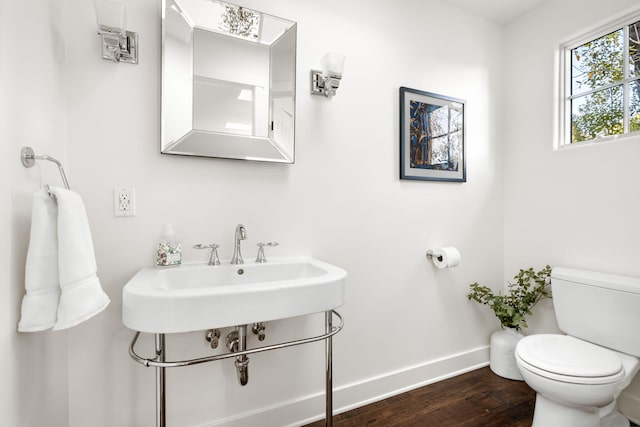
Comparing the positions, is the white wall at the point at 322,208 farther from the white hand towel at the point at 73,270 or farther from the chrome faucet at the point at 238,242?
the white hand towel at the point at 73,270

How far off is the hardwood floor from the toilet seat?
436mm

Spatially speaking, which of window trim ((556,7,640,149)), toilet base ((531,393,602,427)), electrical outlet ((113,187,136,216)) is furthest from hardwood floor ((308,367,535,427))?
window trim ((556,7,640,149))

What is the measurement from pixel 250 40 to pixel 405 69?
0.97 metres

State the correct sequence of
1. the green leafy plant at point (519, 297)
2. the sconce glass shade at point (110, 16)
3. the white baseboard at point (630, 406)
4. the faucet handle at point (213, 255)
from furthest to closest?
the green leafy plant at point (519, 297) → the white baseboard at point (630, 406) → the faucet handle at point (213, 255) → the sconce glass shade at point (110, 16)

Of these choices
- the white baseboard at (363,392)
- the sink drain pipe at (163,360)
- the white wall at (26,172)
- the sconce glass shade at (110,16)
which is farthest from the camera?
the white baseboard at (363,392)

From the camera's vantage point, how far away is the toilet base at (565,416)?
1.31 m

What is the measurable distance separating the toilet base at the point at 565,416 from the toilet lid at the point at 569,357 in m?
0.21

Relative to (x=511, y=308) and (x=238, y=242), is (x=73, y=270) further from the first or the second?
(x=511, y=308)

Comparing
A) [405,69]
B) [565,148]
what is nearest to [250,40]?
[405,69]

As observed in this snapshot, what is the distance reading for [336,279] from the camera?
109 centimetres

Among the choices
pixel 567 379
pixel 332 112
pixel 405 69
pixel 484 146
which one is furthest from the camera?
pixel 484 146

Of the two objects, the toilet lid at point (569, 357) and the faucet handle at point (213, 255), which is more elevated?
the faucet handle at point (213, 255)

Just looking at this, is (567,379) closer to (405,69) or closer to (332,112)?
(332,112)

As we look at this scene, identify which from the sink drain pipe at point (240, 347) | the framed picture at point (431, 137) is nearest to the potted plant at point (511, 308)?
the framed picture at point (431, 137)
